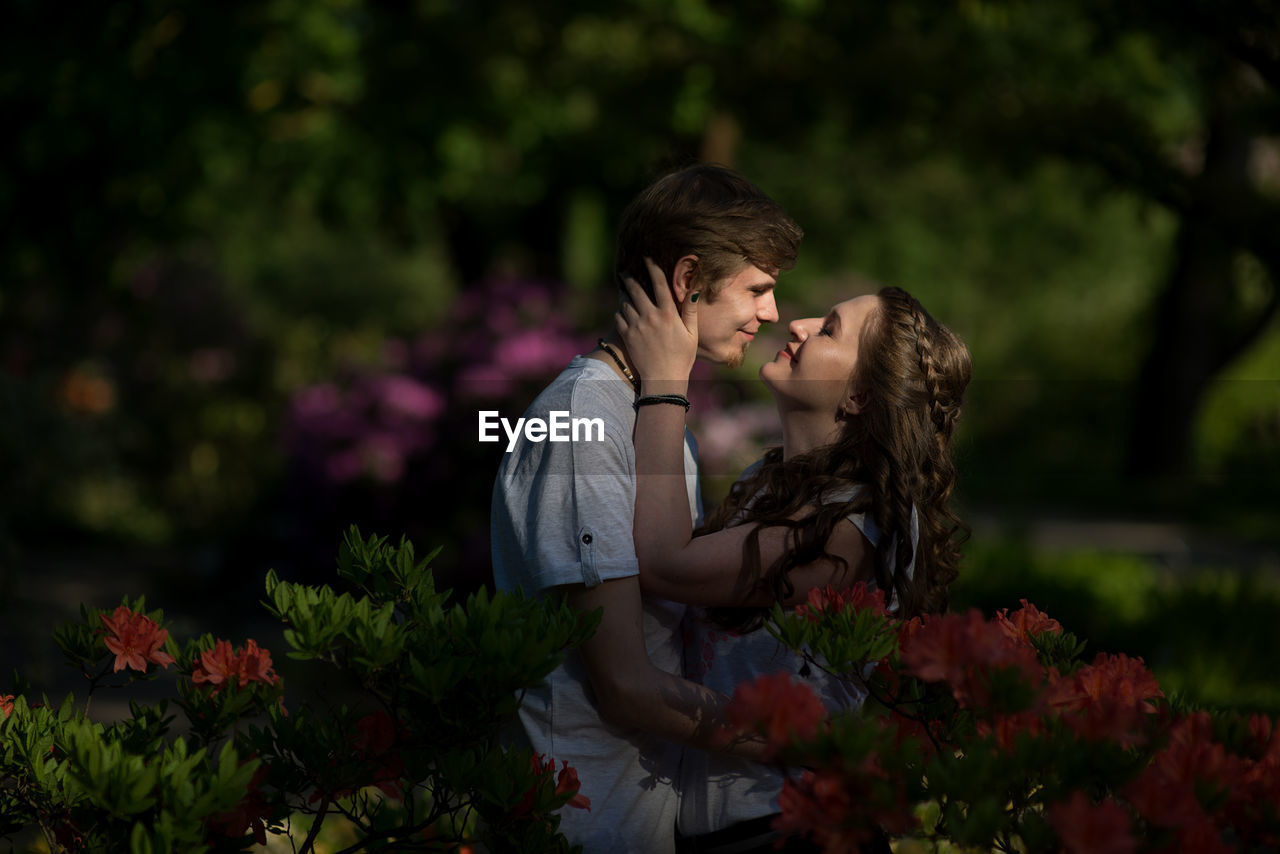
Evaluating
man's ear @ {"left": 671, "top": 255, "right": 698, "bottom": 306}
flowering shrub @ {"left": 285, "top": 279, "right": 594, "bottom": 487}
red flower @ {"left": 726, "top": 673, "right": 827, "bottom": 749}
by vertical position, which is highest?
man's ear @ {"left": 671, "top": 255, "right": 698, "bottom": 306}

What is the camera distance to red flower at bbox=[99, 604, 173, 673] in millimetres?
2166

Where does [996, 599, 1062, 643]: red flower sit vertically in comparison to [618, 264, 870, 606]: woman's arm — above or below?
below

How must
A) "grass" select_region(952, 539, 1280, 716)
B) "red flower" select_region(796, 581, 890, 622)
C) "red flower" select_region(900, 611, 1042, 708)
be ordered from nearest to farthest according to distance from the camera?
"red flower" select_region(900, 611, 1042, 708), "red flower" select_region(796, 581, 890, 622), "grass" select_region(952, 539, 1280, 716)

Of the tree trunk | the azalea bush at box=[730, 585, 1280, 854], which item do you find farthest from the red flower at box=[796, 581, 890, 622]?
the tree trunk

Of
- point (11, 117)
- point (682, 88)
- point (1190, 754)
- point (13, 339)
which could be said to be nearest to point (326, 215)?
point (11, 117)

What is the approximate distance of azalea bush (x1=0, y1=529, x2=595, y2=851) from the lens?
1821 millimetres

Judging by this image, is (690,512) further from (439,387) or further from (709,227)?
(439,387)

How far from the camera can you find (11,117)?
8820 mm

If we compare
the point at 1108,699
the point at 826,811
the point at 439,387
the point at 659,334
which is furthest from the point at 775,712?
the point at 439,387

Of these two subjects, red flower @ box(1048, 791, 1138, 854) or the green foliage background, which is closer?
red flower @ box(1048, 791, 1138, 854)

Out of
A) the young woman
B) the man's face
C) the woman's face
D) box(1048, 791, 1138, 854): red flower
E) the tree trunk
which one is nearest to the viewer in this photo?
box(1048, 791, 1138, 854): red flower

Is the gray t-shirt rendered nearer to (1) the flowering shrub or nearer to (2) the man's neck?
(2) the man's neck

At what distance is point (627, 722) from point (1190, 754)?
→ 2.87ft

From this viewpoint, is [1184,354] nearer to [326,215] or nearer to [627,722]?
[326,215]
